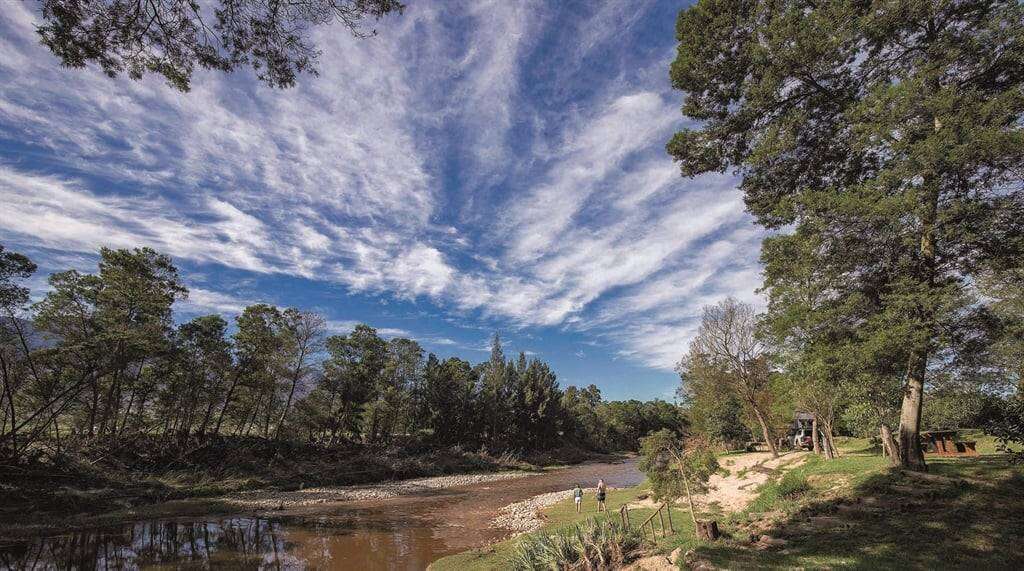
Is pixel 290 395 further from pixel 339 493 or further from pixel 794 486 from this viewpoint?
pixel 794 486

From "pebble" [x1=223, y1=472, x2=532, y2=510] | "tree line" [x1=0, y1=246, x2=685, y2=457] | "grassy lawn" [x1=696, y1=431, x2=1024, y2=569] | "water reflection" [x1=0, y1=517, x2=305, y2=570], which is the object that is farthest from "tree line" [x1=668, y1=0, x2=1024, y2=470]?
"tree line" [x1=0, y1=246, x2=685, y2=457]

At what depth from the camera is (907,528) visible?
8.15 metres

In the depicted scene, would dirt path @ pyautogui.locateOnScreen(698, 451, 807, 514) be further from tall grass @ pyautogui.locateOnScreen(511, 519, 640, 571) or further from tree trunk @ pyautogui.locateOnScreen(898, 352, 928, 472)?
tall grass @ pyautogui.locateOnScreen(511, 519, 640, 571)

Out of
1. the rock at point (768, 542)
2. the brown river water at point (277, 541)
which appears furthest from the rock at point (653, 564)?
the brown river water at point (277, 541)

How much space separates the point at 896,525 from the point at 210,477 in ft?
123

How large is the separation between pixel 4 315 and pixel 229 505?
51.1ft

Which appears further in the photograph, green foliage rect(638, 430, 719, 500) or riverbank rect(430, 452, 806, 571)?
green foliage rect(638, 430, 719, 500)

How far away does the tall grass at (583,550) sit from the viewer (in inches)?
386

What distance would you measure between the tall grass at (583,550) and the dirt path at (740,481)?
22.9 ft

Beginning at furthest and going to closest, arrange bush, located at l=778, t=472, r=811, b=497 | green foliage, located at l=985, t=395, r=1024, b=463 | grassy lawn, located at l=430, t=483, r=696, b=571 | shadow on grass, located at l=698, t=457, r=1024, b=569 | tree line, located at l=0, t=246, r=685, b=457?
tree line, located at l=0, t=246, r=685, b=457, bush, located at l=778, t=472, r=811, b=497, grassy lawn, located at l=430, t=483, r=696, b=571, shadow on grass, located at l=698, t=457, r=1024, b=569, green foliage, located at l=985, t=395, r=1024, b=463

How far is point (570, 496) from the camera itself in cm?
2836

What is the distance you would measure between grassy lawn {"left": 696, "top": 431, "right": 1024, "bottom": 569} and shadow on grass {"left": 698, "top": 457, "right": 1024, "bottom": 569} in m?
0.01

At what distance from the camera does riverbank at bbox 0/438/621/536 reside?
67.0ft

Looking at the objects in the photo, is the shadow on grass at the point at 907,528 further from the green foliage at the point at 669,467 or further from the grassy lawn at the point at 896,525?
the green foliage at the point at 669,467
